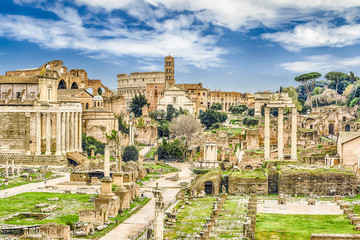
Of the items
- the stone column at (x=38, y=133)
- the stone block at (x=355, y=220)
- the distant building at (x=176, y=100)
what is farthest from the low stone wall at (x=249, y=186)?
the distant building at (x=176, y=100)

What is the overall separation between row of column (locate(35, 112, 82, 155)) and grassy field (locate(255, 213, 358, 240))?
35.7 m

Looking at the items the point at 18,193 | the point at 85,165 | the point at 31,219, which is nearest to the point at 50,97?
the point at 85,165

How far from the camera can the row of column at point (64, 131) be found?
2266 inches

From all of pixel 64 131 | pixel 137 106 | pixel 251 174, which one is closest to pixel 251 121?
pixel 137 106

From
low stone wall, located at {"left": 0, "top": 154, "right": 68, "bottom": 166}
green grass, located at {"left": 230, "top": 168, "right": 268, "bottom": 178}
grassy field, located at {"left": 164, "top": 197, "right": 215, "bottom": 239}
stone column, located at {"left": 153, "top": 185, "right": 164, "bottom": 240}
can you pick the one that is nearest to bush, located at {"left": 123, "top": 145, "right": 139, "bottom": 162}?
low stone wall, located at {"left": 0, "top": 154, "right": 68, "bottom": 166}

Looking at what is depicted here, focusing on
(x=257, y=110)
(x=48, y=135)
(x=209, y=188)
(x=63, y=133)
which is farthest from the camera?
(x=257, y=110)

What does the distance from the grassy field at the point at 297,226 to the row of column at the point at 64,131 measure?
35716mm

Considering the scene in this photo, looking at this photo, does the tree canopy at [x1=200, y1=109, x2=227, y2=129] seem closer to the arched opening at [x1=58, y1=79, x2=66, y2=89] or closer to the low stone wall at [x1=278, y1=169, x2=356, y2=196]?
the arched opening at [x1=58, y1=79, x2=66, y2=89]

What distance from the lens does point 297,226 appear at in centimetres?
A: 2433

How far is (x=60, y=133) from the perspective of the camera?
58.5 meters

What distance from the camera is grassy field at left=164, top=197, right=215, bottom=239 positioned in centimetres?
2426

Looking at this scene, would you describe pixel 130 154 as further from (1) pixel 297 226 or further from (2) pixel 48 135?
(1) pixel 297 226

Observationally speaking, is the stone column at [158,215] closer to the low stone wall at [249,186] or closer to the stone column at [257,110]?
the low stone wall at [249,186]

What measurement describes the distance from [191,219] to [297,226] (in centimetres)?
599
